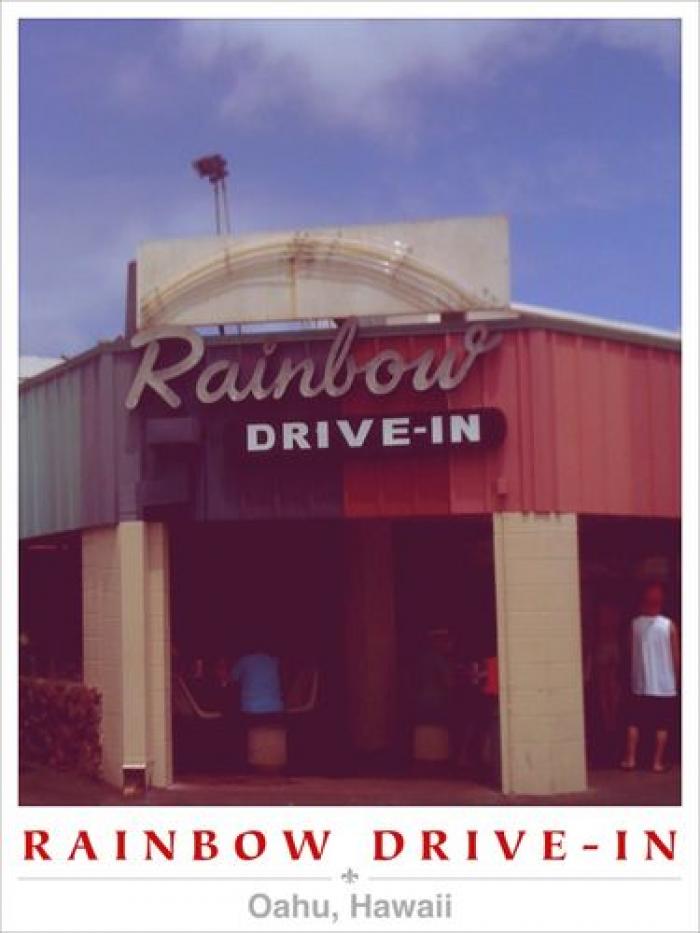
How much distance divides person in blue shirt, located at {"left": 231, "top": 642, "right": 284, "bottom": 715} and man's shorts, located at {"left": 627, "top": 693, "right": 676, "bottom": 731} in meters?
2.74

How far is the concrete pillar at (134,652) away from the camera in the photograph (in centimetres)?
994

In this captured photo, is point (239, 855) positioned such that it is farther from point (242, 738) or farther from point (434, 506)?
point (242, 738)

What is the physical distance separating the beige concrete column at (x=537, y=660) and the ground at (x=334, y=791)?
0.23 metres

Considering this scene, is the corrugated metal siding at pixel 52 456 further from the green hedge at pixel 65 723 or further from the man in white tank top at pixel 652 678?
the man in white tank top at pixel 652 678

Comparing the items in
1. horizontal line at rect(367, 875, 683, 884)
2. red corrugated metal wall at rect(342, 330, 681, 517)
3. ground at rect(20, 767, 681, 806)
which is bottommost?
ground at rect(20, 767, 681, 806)

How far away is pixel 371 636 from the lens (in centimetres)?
1212

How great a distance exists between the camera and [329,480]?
10016mm

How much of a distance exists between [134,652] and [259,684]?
1254 millimetres

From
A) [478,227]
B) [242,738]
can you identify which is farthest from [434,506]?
[242,738]

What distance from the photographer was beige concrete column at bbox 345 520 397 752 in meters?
12.0

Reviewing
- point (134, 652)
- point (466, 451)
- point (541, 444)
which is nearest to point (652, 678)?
point (541, 444)

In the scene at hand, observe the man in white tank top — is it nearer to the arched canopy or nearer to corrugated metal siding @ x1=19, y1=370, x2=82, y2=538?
the arched canopy

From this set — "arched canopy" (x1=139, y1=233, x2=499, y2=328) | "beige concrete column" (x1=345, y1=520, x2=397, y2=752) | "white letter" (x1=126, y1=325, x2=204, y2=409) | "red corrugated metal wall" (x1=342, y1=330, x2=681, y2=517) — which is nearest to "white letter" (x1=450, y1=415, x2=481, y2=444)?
"red corrugated metal wall" (x1=342, y1=330, x2=681, y2=517)

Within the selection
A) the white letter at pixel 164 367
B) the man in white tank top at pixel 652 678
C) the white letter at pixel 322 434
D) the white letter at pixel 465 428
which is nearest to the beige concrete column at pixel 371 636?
the man in white tank top at pixel 652 678
